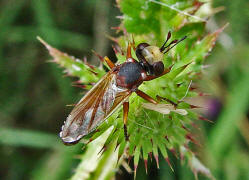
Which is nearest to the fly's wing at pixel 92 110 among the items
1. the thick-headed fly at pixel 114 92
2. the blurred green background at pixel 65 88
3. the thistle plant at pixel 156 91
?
the thick-headed fly at pixel 114 92

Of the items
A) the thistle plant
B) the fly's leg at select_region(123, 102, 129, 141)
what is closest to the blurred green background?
the thistle plant

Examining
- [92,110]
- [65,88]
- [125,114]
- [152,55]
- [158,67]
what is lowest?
[125,114]

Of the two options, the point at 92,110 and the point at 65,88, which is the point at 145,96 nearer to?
the point at 92,110

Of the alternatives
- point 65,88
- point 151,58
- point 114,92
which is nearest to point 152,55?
point 151,58

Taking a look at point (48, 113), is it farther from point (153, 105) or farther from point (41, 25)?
point (153, 105)

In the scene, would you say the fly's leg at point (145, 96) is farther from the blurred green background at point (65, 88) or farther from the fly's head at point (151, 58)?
the blurred green background at point (65, 88)

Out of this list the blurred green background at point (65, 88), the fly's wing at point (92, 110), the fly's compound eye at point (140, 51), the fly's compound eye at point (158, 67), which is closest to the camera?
the fly's wing at point (92, 110)

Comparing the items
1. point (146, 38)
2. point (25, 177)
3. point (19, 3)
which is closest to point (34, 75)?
point (19, 3)
